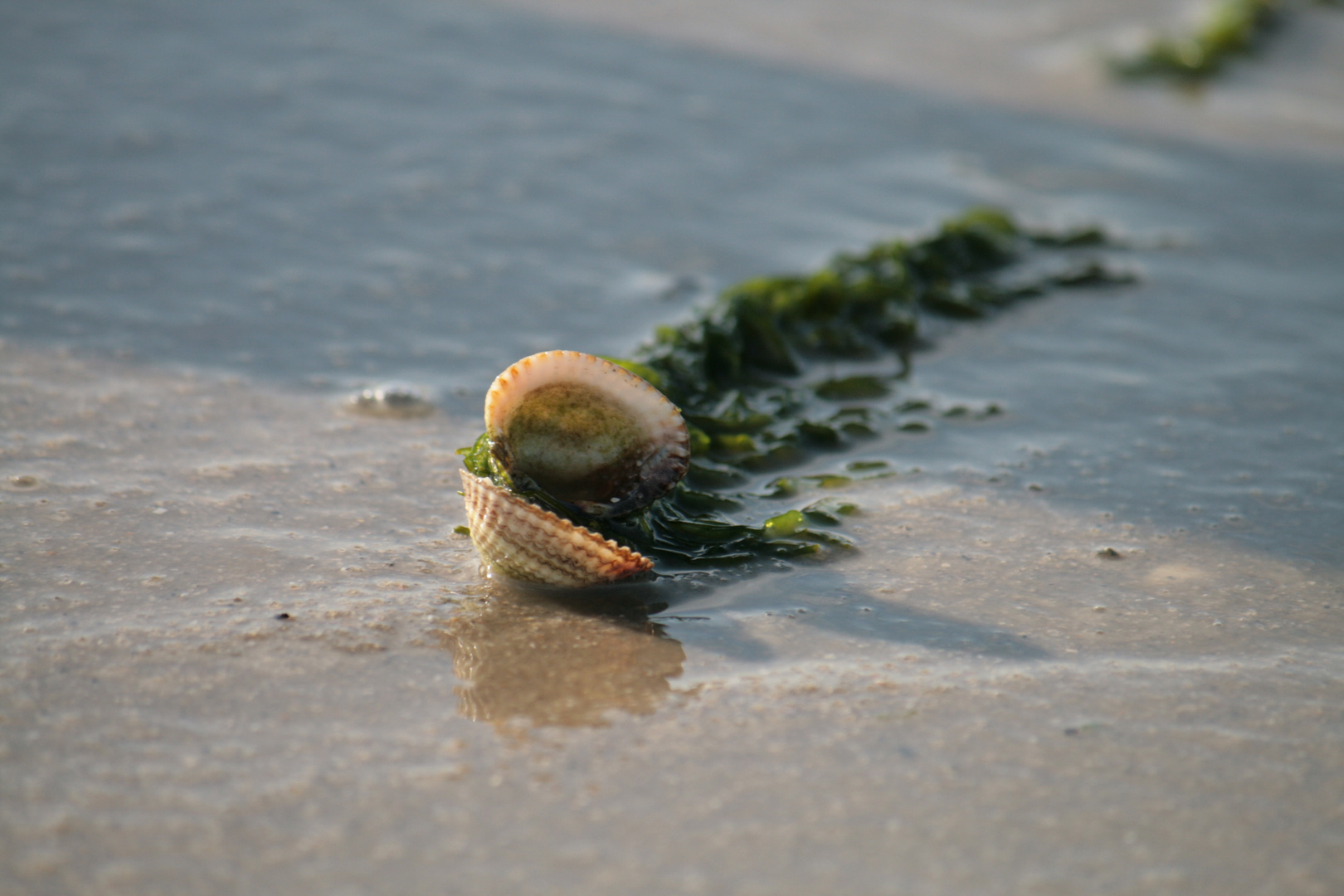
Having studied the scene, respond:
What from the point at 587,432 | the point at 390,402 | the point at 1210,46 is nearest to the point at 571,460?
the point at 587,432

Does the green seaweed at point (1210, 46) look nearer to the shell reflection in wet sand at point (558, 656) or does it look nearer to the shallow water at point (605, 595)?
the shallow water at point (605, 595)

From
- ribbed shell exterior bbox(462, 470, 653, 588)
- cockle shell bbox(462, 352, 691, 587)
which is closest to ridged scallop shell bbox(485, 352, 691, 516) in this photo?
cockle shell bbox(462, 352, 691, 587)

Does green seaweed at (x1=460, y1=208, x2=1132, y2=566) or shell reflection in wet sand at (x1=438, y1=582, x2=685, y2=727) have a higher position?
green seaweed at (x1=460, y1=208, x2=1132, y2=566)

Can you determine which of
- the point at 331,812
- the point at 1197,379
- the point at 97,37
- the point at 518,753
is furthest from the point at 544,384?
the point at 97,37

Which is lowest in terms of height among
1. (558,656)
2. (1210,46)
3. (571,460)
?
(558,656)

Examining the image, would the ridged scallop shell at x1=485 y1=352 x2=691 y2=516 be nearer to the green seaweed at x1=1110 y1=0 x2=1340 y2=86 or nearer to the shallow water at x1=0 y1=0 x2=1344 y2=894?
the shallow water at x1=0 y1=0 x2=1344 y2=894

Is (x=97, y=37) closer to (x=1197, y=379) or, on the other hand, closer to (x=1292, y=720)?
(x=1197, y=379)

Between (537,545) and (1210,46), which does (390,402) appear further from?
(1210,46)

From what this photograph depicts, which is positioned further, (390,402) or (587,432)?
(390,402)
